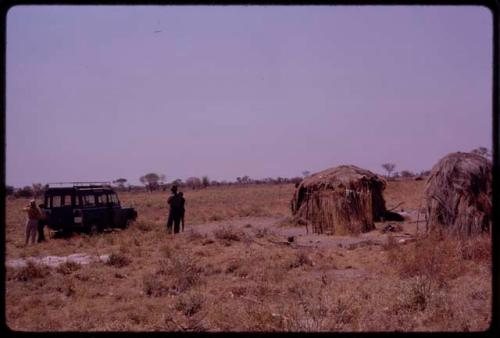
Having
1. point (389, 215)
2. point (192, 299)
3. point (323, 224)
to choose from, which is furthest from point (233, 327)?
Result: point (389, 215)

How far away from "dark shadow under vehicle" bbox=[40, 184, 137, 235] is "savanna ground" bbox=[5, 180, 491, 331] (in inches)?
73.8

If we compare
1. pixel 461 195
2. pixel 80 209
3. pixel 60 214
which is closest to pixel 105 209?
pixel 80 209

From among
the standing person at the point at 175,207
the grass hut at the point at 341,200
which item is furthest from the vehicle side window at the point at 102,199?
the grass hut at the point at 341,200

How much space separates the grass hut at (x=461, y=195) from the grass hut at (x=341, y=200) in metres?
3.06

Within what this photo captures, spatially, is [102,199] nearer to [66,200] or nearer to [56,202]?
[66,200]

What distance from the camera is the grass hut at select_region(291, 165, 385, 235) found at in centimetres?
1681

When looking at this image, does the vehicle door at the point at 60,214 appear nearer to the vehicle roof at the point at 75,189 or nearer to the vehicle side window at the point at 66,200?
the vehicle side window at the point at 66,200

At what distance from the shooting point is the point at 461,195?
42.9 ft

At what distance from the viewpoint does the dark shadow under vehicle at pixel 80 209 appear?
16.0m

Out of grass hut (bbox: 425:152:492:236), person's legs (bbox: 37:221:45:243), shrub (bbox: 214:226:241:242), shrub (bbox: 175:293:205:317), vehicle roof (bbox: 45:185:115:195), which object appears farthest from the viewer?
vehicle roof (bbox: 45:185:115:195)

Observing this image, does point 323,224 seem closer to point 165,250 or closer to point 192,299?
point 165,250

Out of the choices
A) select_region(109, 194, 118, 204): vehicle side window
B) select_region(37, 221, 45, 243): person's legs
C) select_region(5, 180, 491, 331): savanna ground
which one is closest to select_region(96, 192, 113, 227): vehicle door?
select_region(109, 194, 118, 204): vehicle side window

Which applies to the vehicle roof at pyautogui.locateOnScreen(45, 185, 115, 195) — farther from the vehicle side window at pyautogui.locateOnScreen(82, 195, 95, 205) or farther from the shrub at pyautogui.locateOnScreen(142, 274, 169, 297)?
the shrub at pyautogui.locateOnScreen(142, 274, 169, 297)

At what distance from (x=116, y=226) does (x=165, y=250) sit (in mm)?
5592
